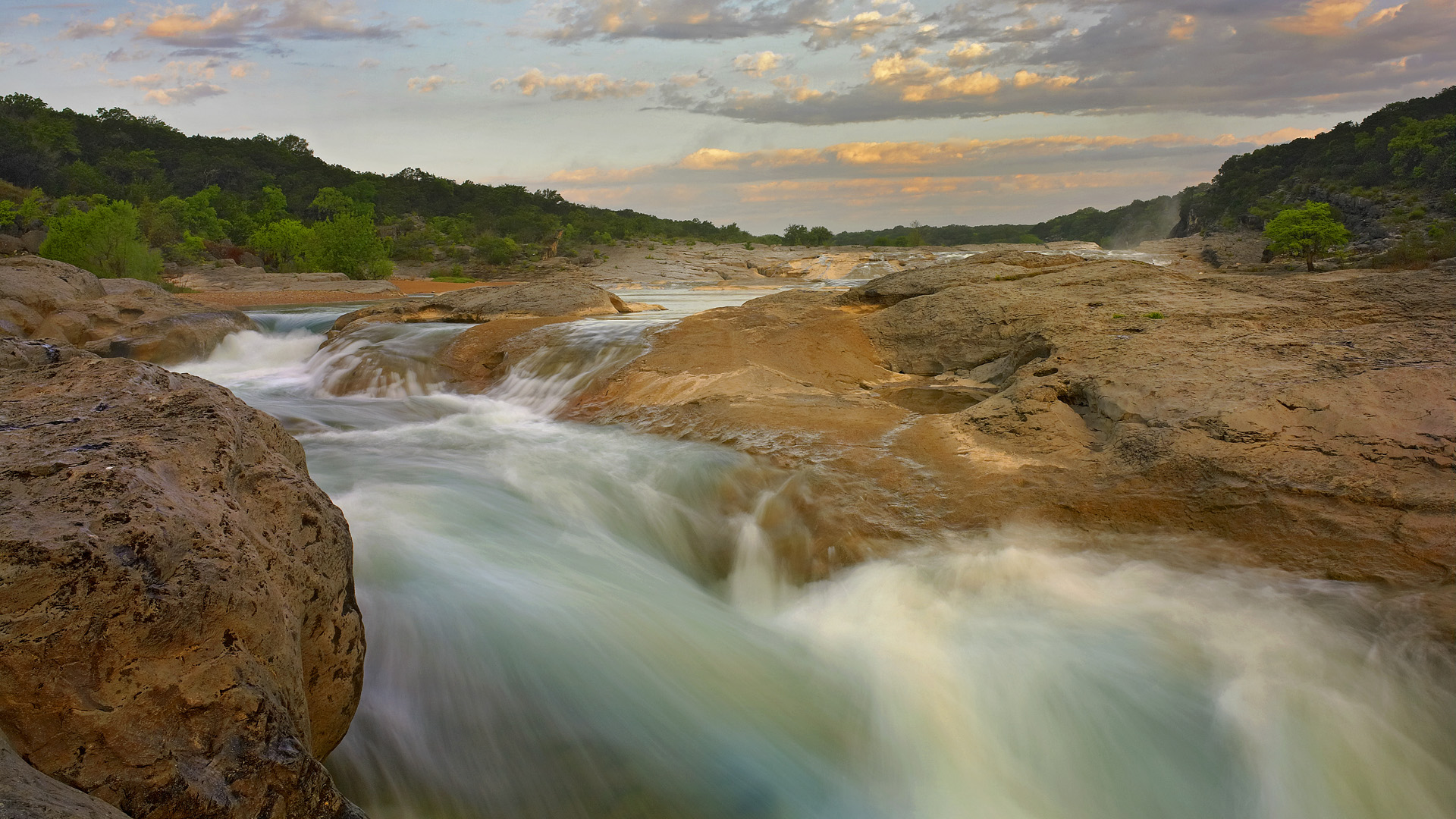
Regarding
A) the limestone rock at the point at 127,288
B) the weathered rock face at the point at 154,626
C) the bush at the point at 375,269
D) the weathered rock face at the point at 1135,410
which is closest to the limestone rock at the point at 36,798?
the weathered rock face at the point at 154,626

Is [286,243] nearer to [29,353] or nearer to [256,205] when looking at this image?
[256,205]

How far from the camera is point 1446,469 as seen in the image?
4684 millimetres

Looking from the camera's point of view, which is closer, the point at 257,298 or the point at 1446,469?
the point at 1446,469

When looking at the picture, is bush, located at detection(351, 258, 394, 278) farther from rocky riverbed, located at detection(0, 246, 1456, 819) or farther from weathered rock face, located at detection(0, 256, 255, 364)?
rocky riverbed, located at detection(0, 246, 1456, 819)

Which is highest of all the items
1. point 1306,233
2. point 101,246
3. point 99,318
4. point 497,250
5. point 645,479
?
point 497,250

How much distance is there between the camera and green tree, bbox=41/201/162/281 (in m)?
29.5

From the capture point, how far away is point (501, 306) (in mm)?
13734

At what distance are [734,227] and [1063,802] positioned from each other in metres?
101

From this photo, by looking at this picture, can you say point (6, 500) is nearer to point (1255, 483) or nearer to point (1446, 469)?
point (1255, 483)

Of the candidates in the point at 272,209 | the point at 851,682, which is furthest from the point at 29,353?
the point at 272,209

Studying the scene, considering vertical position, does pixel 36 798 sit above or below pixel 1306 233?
below

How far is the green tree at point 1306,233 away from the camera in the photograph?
28156 millimetres

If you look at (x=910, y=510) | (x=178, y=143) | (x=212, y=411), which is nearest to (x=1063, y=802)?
(x=910, y=510)

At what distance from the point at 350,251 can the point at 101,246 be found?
1364cm
